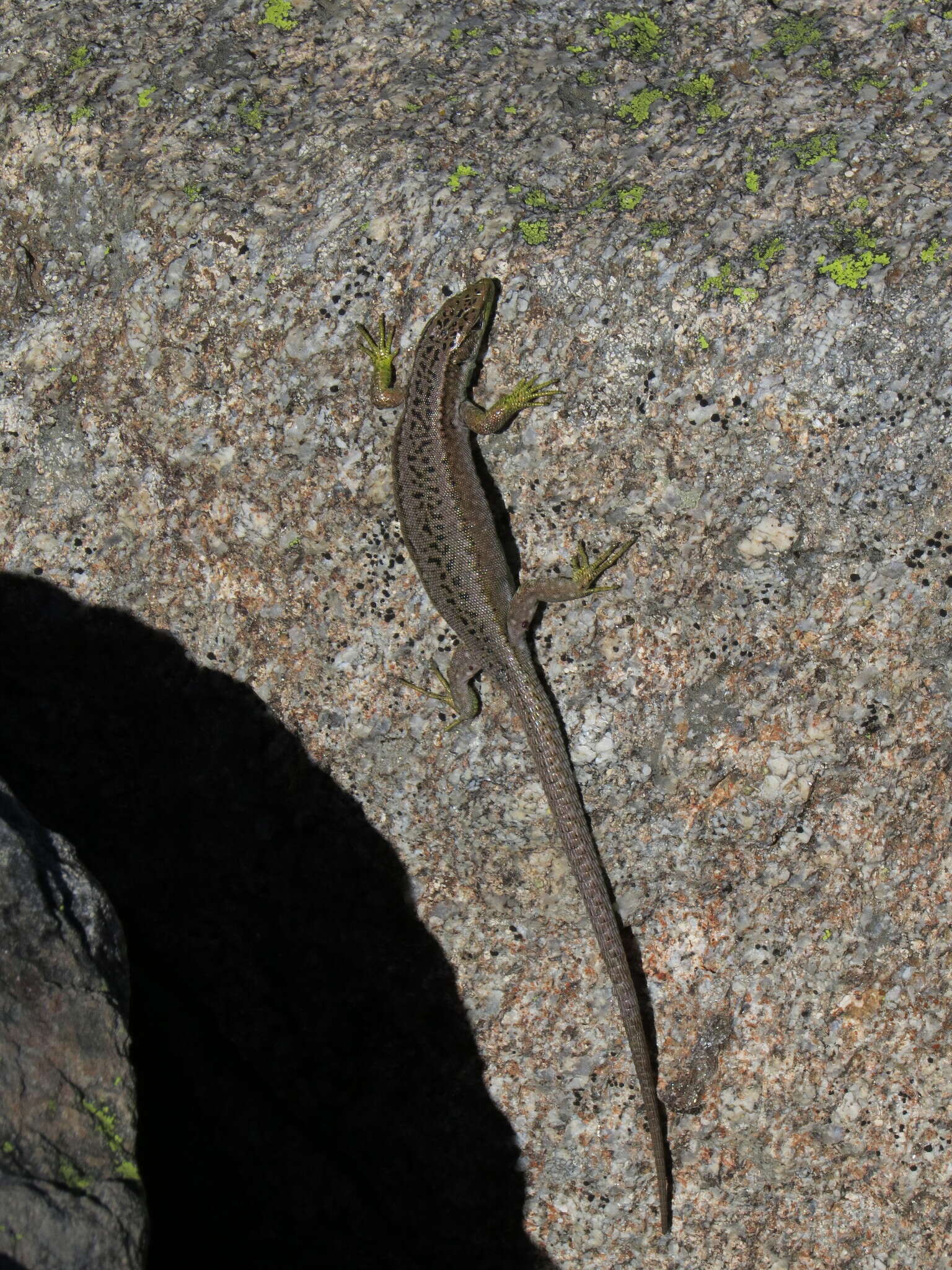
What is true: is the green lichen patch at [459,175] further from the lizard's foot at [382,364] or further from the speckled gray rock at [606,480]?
the lizard's foot at [382,364]

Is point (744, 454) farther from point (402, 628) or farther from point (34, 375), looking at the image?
point (34, 375)

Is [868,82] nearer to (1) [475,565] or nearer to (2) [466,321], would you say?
(2) [466,321]

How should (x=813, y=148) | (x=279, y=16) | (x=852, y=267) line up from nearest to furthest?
(x=852, y=267) < (x=813, y=148) < (x=279, y=16)

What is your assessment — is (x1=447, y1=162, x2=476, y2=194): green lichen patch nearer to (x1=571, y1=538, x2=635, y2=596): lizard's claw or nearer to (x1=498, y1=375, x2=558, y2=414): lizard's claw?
(x1=498, y1=375, x2=558, y2=414): lizard's claw

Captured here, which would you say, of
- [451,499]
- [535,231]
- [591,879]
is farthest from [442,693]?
[535,231]

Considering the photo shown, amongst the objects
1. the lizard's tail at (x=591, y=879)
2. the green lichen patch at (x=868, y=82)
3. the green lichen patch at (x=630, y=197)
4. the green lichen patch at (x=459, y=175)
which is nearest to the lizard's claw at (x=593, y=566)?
the lizard's tail at (x=591, y=879)

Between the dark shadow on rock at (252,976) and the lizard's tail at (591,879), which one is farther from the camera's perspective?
the dark shadow on rock at (252,976)

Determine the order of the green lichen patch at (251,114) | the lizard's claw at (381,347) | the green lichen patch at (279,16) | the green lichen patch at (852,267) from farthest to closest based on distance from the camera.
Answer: the green lichen patch at (279,16) → the green lichen patch at (251,114) → the lizard's claw at (381,347) → the green lichen patch at (852,267)
